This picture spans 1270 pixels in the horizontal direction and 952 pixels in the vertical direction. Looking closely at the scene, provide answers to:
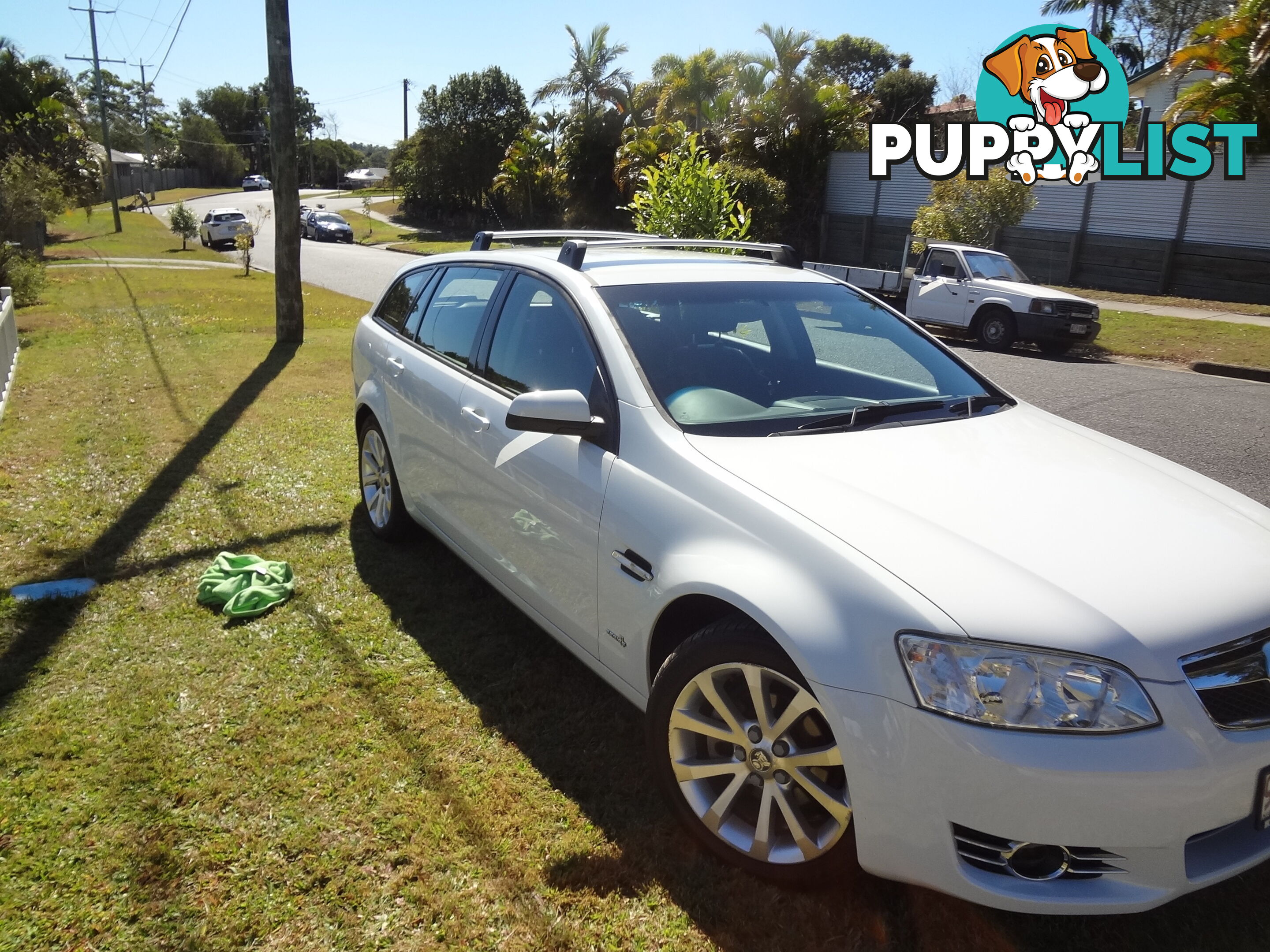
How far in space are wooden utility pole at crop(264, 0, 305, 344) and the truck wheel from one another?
10312mm

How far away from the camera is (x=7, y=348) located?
932 centimetres

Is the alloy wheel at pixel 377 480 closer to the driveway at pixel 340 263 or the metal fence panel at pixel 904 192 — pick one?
the driveway at pixel 340 263

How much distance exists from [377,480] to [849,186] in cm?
2507

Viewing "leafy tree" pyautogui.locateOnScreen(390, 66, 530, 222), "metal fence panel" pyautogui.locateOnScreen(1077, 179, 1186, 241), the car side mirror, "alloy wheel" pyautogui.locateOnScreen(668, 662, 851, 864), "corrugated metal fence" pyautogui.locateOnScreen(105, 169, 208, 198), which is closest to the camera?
"alloy wheel" pyautogui.locateOnScreen(668, 662, 851, 864)

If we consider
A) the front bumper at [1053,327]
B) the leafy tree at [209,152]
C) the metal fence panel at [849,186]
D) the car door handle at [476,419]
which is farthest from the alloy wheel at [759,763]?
the leafy tree at [209,152]

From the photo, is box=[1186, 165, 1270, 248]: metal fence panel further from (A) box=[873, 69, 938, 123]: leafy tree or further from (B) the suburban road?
(A) box=[873, 69, 938, 123]: leafy tree

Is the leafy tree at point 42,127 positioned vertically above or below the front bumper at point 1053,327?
above

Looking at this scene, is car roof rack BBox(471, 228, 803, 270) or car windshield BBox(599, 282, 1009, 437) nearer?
car windshield BBox(599, 282, 1009, 437)

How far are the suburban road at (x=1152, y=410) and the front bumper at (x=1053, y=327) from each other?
33cm

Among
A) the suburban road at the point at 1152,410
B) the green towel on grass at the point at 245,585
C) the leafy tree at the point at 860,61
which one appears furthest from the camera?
the leafy tree at the point at 860,61

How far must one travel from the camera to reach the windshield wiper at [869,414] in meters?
3.12

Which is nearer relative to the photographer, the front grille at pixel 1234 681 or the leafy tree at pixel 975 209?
the front grille at pixel 1234 681

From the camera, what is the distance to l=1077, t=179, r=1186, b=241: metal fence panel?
21.0 m

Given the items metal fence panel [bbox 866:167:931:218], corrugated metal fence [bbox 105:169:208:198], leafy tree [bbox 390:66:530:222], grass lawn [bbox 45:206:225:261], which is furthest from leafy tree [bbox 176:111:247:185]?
metal fence panel [bbox 866:167:931:218]
